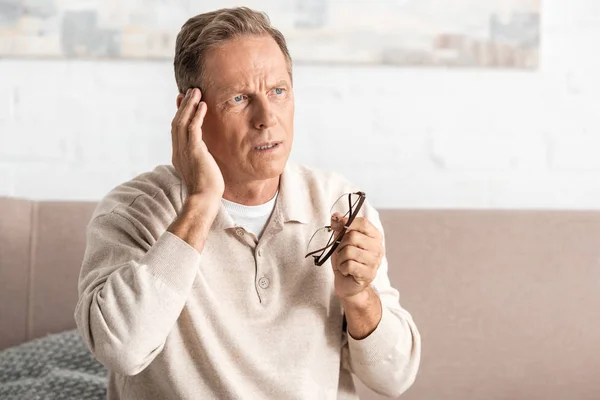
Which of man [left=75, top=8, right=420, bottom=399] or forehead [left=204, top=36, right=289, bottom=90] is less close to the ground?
forehead [left=204, top=36, right=289, bottom=90]

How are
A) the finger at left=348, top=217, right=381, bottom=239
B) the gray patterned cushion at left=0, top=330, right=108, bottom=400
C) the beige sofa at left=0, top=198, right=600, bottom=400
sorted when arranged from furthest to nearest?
the beige sofa at left=0, top=198, right=600, bottom=400, the gray patterned cushion at left=0, top=330, right=108, bottom=400, the finger at left=348, top=217, right=381, bottom=239

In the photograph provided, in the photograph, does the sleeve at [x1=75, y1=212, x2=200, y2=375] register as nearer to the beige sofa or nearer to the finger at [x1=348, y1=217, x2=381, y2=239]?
the finger at [x1=348, y1=217, x2=381, y2=239]

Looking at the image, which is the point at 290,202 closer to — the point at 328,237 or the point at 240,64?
the point at 328,237

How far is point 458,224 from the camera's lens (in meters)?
2.11

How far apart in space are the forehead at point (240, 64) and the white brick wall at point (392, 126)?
0.76 meters

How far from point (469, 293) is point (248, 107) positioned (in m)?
0.84

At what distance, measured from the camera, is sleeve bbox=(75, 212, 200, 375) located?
133 centimetres

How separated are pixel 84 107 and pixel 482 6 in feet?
3.55


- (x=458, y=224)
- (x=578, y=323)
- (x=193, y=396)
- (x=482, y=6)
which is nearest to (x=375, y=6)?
(x=482, y=6)

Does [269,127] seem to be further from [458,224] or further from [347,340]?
[458,224]

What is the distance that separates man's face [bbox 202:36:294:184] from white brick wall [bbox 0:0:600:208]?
2.49 feet

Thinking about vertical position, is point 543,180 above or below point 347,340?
above

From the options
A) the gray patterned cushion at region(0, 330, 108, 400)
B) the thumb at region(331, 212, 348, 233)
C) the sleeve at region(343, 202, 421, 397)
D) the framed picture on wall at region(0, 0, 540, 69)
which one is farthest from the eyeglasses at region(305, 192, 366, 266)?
the framed picture on wall at region(0, 0, 540, 69)

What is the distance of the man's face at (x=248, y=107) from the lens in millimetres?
1504
